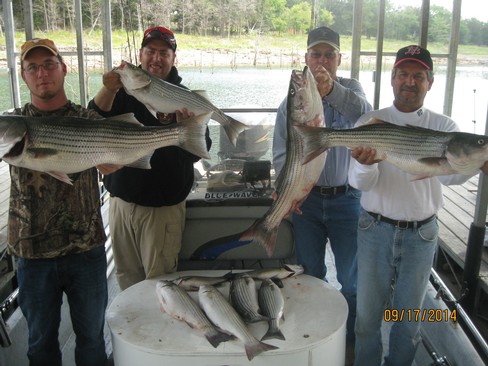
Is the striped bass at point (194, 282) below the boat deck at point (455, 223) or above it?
above

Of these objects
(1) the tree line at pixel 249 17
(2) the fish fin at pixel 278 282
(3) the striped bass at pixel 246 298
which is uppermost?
(1) the tree line at pixel 249 17

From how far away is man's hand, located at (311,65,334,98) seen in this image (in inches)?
124

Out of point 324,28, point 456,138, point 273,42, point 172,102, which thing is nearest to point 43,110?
point 172,102

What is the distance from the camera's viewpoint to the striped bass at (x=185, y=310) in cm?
256

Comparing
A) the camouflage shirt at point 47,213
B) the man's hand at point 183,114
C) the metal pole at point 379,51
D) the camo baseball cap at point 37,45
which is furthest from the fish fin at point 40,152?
the metal pole at point 379,51

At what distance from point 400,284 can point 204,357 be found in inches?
53.3

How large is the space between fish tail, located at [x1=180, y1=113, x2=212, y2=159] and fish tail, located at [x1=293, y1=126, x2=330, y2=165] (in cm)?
57

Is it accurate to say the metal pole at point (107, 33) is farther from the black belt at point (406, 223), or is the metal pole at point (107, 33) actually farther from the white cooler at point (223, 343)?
the black belt at point (406, 223)

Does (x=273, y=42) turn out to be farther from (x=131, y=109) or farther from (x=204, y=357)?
(x=204, y=357)

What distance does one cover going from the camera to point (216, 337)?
2.54 m

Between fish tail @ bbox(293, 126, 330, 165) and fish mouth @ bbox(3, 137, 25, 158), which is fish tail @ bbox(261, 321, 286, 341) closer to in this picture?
fish tail @ bbox(293, 126, 330, 165)

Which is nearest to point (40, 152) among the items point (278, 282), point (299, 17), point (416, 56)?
point (278, 282)

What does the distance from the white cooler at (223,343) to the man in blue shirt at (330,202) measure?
0.65 m

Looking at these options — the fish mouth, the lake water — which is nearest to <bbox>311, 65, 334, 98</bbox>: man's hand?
the fish mouth
